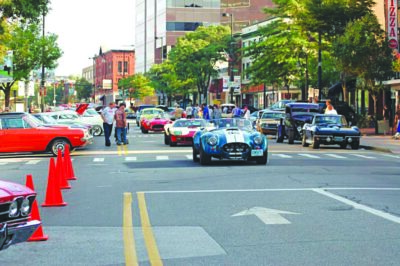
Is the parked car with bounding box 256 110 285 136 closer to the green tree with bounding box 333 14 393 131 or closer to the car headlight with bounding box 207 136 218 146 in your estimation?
the green tree with bounding box 333 14 393 131

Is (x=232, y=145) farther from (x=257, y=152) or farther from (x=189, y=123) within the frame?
(x=189, y=123)

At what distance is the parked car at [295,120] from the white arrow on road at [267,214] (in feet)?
77.1

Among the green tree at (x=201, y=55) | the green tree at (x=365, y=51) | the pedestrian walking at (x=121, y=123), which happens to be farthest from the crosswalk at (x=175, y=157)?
the green tree at (x=201, y=55)

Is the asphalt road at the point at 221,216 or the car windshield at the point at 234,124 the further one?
the car windshield at the point at 234,124

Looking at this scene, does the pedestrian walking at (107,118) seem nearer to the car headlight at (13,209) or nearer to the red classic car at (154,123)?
the red classic car at (154,123)

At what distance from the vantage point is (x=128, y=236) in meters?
10.4

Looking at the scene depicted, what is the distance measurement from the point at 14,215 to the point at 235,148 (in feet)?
48.4

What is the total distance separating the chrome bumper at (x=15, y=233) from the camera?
7.09 meters

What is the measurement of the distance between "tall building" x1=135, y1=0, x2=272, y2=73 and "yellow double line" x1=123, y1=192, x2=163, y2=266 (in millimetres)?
106920

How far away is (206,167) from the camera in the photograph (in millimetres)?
22109

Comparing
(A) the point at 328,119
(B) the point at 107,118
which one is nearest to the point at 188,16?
(B) the point at 107,118

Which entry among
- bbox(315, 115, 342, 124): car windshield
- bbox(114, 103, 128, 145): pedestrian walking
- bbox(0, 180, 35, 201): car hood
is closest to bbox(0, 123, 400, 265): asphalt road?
bbox(0, 180, 35, 201): car hood

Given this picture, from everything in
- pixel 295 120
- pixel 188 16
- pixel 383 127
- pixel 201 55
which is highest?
pixel 188 16

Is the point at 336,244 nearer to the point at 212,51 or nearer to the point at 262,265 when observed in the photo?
the point at 262,265
